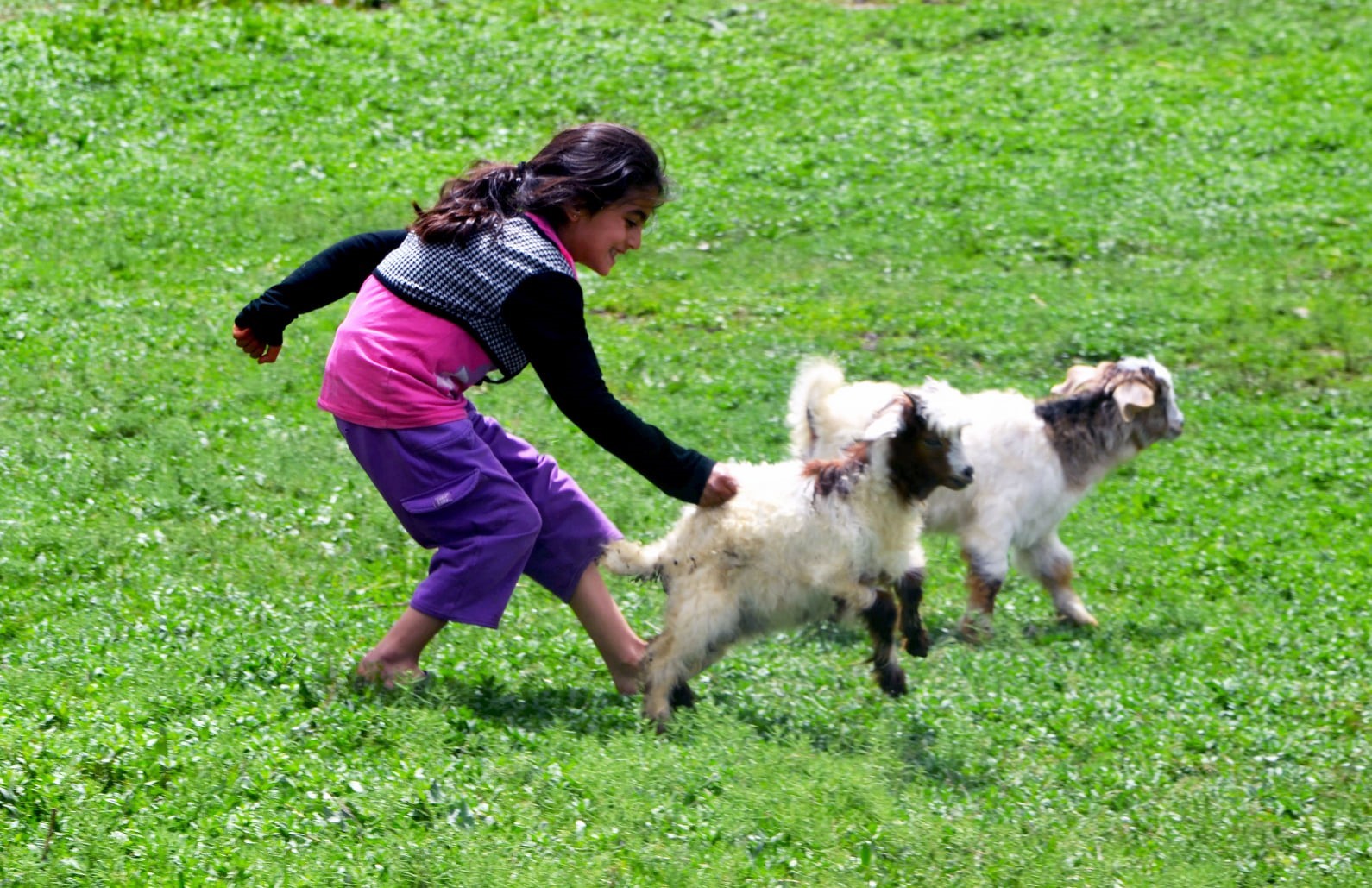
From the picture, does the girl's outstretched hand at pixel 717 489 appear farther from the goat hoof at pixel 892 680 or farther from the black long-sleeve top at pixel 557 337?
the goat hoof at pixel 892 680

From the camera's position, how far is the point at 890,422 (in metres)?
6.19

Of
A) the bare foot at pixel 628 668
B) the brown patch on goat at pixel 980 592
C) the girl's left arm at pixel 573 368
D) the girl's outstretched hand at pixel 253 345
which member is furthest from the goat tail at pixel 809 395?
the girl's outstretched hand at pixel 253 345

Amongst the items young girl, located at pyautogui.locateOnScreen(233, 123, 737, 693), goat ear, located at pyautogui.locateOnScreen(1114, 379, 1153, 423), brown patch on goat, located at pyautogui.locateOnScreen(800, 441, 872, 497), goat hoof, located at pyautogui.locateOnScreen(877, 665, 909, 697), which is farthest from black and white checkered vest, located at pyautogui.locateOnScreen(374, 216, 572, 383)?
goat ear, located at pyautogui.locateOnScreen(1114, 379, 1153, 423)

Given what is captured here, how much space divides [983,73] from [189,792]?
47.6ft

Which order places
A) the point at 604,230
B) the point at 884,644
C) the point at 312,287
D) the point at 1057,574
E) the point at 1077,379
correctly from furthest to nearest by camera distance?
the point at 1077,379 < the point at 1057,574 < the point at 884,644 < the point at 312,287 < the point at 604,230

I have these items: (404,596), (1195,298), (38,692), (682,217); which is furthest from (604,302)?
(38,692)

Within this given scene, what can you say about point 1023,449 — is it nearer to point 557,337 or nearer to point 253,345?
point 557,337

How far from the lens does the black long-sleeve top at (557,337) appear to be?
5.13 meters

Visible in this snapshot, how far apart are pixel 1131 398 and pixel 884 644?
2748 millimetres

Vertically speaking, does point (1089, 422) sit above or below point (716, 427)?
above

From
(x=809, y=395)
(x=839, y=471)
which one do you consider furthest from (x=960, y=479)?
(x=809, y=395)

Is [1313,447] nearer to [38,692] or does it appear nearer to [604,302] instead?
[604,302]

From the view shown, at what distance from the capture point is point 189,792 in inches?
176

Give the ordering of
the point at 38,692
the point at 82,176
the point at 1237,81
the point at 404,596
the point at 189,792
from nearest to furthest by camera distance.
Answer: the point at 189,792
the point at 38,692
the point at 404,596
the point at 82,176
the point at 1237,81
